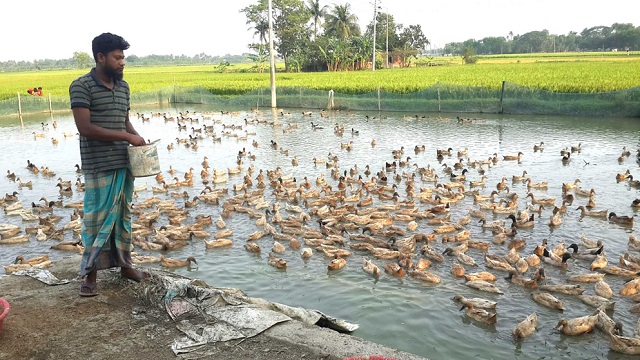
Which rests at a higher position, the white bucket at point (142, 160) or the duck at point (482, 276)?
the white bucket at point (142, 160)

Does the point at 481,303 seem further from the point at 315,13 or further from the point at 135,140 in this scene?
the point at 315,13

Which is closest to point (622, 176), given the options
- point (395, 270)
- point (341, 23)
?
point (395, 270)

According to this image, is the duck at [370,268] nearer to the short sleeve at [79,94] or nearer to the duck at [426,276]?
the duck at [426,276]

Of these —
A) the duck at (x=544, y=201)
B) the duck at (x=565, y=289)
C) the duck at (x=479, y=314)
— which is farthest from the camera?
the duck at (x=544, y=201)

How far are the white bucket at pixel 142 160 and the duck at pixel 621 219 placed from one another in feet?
32.9

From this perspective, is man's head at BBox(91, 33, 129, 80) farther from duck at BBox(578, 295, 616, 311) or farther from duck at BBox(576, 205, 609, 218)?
duck at BBox(576, 205, 609, 218)

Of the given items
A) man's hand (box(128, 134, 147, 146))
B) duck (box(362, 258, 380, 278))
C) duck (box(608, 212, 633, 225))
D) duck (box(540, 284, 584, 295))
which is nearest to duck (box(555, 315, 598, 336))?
duck (box(540, 284, 584, 295))

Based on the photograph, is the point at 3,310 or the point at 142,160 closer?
the point at 3,310

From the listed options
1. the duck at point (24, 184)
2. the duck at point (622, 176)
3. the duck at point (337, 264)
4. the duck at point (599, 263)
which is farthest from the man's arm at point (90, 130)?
the duck at point (622, 176)

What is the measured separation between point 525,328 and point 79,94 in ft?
19.8

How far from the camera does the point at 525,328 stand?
21.4 ft

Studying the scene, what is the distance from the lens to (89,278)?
5.67 meters

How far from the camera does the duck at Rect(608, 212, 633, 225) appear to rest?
1087cm

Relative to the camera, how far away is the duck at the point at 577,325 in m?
6.51
